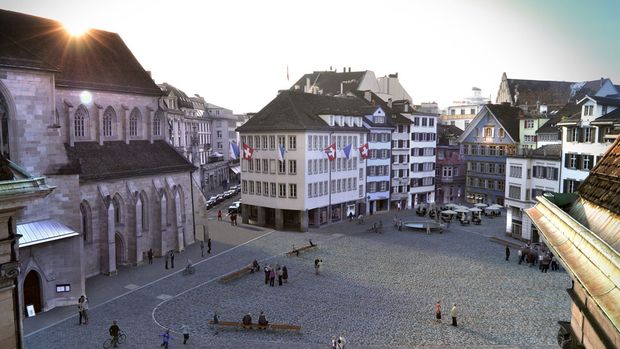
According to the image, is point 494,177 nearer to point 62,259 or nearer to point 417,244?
point 417,244

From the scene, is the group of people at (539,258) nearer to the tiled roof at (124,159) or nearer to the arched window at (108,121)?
the tiled roof at (124,159)

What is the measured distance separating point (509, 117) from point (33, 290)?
223 ft

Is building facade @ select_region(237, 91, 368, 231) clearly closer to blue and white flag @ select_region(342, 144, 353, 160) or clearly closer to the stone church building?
blue and white flag @ select_region(342, 144, 353, 160)

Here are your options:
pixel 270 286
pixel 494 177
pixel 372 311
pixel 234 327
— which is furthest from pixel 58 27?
pixel 494 177

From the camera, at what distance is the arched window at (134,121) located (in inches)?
1946

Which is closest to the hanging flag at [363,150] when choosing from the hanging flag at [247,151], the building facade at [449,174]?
the hanging flag at [247,151]

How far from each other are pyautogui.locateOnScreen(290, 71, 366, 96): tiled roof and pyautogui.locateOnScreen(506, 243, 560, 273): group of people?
171ft

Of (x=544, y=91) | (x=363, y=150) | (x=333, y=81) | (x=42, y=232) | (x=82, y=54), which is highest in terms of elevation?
(x=333, y=81)

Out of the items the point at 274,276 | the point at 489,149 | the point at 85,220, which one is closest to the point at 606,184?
the point at 274,276

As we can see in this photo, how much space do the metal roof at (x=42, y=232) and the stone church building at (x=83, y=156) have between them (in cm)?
7

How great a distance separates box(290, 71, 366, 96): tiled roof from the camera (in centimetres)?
9388

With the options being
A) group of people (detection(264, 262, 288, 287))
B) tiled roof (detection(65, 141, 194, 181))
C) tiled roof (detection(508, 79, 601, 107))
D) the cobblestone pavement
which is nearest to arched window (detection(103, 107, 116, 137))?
tiled roof (detection(65, 141, 194, 181))

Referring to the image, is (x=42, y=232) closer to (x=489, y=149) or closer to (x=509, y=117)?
(x=489, y=149)

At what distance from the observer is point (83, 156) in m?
42.0
